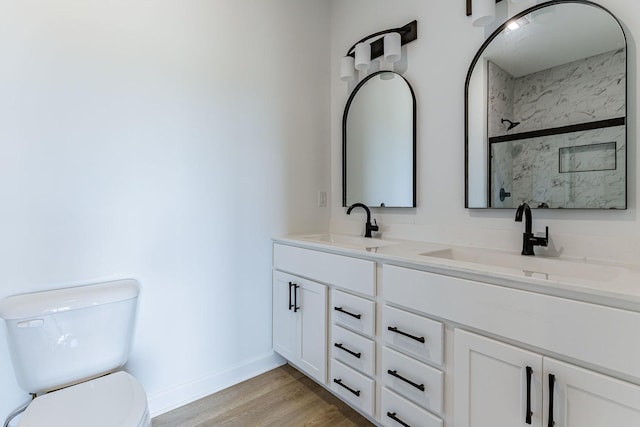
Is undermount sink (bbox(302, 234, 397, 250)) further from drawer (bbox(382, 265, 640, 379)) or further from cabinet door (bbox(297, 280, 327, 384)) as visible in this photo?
drawer (bbox(382, 265, 640, 379))

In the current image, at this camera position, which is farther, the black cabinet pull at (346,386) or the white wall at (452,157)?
the black cabinet pull at (346,386)

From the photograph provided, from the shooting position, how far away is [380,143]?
6.57ft

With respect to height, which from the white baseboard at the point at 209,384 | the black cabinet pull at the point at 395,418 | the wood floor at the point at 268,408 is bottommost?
the wood floor at the point at 268,408

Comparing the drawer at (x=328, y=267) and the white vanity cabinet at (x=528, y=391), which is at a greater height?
the drawer at (x=328, y=267)

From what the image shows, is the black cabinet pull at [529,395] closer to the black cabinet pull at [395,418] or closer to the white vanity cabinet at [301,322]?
the black cabinet pull at [395,418]

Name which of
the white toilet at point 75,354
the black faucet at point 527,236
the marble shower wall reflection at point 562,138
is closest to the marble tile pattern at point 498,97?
the marble shower wall reflection at point 562,138

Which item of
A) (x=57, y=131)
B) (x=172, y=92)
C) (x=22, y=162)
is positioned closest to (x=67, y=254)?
(x=22, y=162)

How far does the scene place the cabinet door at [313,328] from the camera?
64.7 inches

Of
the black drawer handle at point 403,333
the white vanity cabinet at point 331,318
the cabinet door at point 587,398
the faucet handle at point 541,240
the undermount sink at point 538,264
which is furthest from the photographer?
the white vanity cabinet at point 331,318

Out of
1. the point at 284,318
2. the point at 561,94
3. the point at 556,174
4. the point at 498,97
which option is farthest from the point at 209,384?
the point at 561,94

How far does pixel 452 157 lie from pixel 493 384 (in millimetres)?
1063

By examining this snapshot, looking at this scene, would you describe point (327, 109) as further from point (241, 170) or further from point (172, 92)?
point (172, 92)

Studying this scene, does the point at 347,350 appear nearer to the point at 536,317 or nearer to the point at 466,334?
the point at 466,334

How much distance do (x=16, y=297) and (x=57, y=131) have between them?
675 mm
